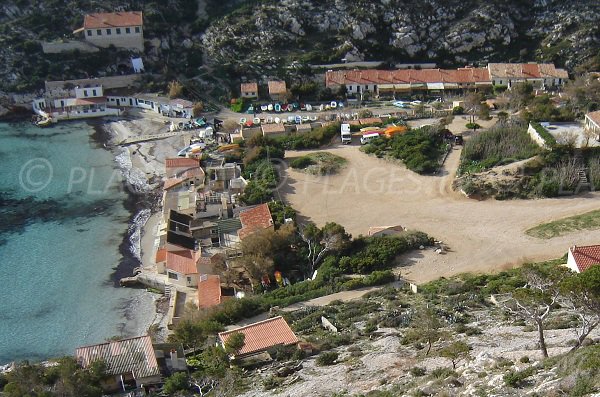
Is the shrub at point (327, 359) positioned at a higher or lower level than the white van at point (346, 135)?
lower

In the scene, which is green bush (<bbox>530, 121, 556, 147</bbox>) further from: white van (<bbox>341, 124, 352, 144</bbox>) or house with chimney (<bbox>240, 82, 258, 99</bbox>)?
house with chimney (<bbox>240, 82, 258, 99</bbox>)

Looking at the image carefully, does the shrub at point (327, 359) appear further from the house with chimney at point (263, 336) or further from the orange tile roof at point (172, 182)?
the orange tile roof at point (172, 182)

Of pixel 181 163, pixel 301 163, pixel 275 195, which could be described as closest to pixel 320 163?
pixel 301 163

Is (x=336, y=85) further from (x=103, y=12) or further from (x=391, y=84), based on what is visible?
(x=103, y=12)

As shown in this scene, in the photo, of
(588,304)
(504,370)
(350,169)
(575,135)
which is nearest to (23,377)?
(504,370)

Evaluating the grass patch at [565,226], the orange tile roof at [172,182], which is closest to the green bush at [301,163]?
the orange tile roof at [172,182]

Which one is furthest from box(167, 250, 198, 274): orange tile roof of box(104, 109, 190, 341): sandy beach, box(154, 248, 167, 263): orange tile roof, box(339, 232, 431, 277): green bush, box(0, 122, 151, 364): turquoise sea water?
box(339, 232, 431, 277): green bush
